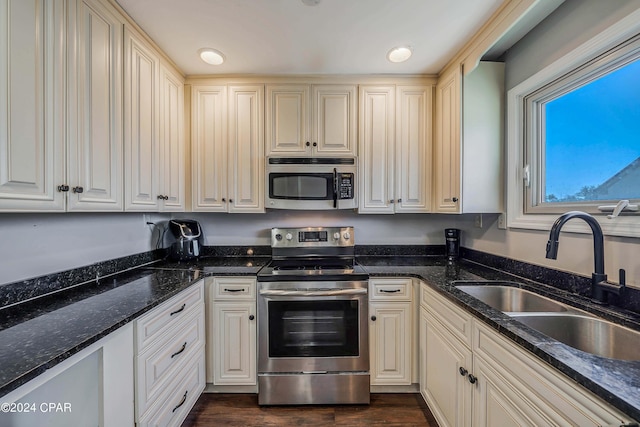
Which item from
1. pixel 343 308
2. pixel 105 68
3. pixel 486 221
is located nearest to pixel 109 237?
pixel 105 68

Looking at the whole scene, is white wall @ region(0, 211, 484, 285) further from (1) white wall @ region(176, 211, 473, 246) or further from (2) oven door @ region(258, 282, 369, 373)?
(2) oven door @ region(258, 282, 369, 373)

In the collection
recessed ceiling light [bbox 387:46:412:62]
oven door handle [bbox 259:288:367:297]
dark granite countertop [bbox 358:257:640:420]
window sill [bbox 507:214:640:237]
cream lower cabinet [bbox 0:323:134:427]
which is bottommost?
cream lower cabinet [bbox 0:323:134:427]

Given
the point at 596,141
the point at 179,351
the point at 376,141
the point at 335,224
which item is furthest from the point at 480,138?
the point at 179,351

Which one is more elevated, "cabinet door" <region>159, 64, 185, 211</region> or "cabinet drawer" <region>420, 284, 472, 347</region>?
"cabinet door" <region>159, 64, 185, 211</region>

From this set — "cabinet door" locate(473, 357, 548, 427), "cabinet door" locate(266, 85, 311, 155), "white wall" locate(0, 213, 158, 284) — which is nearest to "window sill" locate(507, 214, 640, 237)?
"cabinet door" locate(473, 357, 548, 427)

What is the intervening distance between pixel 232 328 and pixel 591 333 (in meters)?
1.91

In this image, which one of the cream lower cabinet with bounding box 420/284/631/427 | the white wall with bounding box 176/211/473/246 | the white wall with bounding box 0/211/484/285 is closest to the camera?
the cream lower cabinet with bounding box 420/284/631/427

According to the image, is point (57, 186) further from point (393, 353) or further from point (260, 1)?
point (393, 353)

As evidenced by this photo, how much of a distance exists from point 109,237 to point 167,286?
0.63m

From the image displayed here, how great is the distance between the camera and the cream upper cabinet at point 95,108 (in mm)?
1153

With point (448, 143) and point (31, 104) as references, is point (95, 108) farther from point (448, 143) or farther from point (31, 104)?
point (448, 143)

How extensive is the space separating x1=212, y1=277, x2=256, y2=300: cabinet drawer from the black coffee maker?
0.53m

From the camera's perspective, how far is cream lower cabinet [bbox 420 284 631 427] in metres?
0.72

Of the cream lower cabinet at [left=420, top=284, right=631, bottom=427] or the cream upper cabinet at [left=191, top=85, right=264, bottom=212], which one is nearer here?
the cream lower cabinet at [left=420, top=284, right=631, bottom=427]
